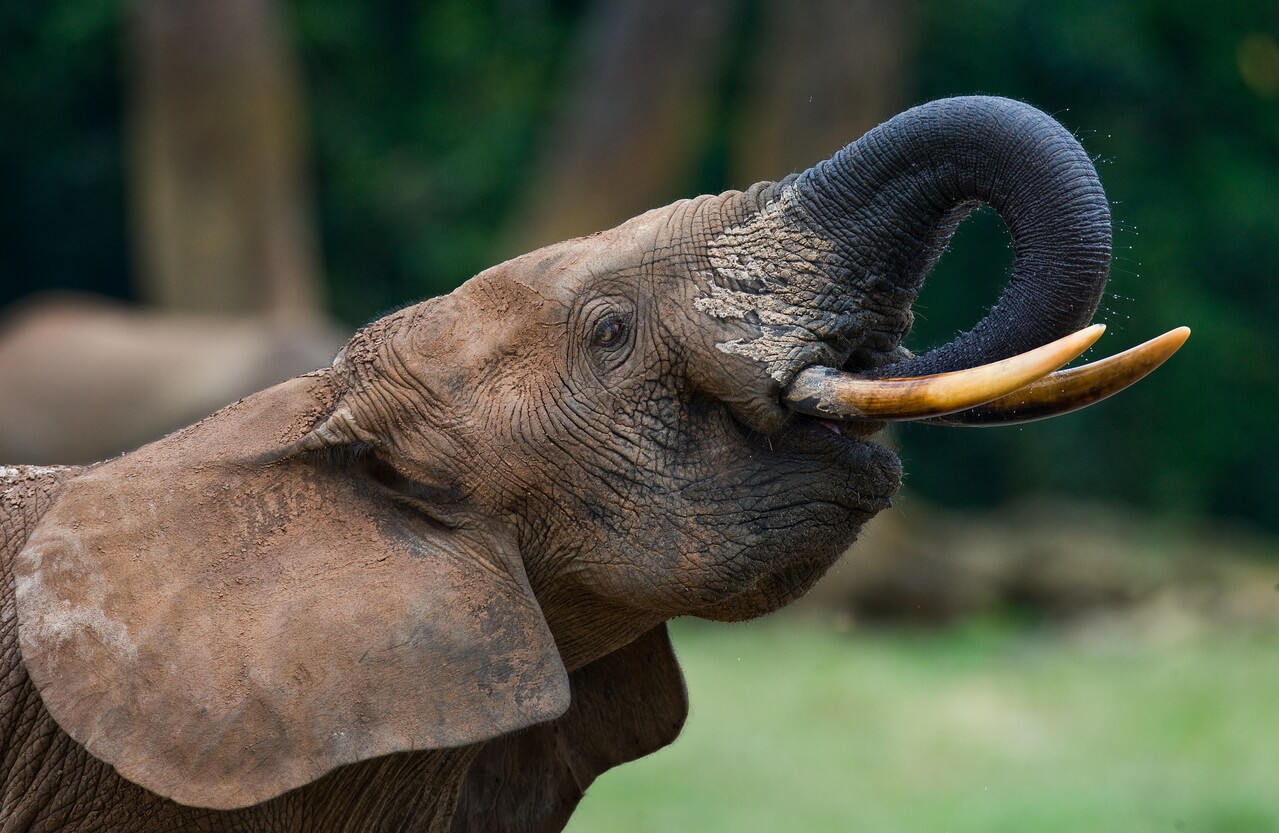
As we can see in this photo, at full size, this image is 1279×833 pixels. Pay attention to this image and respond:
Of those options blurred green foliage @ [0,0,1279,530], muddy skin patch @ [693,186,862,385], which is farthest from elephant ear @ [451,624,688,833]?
blurred green foliage @ [0,0,1279,530]

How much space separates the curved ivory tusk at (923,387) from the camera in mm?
2799

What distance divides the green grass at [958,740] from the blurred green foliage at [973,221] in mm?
6691

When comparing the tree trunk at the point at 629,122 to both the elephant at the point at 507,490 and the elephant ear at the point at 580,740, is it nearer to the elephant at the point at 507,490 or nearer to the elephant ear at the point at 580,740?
the elephant ear at the point at 580,740

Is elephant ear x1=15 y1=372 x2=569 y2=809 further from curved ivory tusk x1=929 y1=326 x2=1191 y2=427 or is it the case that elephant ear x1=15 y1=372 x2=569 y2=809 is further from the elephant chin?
curved ivory tusk x1=929 y1=326 x2=1191 y2=427

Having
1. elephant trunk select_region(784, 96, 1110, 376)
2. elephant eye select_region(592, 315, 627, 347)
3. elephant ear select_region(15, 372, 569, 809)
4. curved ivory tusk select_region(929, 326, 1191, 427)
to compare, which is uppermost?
elephant trunk select_region(784, 96, 1110, 376)

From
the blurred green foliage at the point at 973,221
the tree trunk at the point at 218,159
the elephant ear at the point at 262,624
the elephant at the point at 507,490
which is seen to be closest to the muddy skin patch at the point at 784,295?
the elephant at the point at 507,490

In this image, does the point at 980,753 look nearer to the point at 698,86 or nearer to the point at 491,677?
the point at 491,677

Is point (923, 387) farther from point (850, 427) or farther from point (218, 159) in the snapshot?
point (218, 159)

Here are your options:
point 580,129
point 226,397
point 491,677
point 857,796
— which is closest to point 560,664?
point 491,677

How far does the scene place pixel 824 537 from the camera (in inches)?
123

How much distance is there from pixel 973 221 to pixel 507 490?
52.3ft

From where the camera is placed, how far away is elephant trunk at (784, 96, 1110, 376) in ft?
9.55

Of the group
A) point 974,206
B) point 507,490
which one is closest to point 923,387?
point 974,206

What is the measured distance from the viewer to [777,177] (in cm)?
1375
